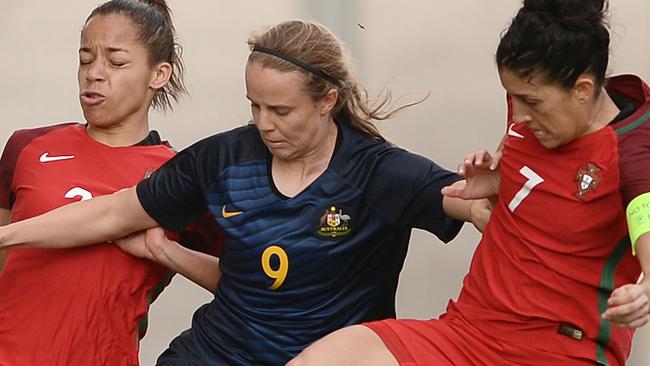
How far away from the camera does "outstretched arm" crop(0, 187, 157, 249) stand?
110 inches

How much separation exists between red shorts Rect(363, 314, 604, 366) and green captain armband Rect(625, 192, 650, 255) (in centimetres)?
29

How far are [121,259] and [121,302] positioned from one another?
0.09m

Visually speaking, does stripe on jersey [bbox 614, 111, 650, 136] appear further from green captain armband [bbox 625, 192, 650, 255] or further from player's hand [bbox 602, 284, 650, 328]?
player's hand [bbox 602, 284, 650, 328]

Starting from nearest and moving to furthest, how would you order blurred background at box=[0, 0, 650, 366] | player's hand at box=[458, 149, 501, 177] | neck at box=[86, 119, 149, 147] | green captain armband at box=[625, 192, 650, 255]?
green captain armband at box=[625, 192, 650, 255] < player's hand at box=[458, 149, 501, 177] < neck at box=[86, 119, 149, 147] < blurred background at box=[0, 0, 650, 366]

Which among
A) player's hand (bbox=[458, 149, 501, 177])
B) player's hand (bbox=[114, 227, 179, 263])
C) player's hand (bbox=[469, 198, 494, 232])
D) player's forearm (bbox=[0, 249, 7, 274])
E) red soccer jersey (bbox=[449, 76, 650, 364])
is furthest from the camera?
player's forearm (bbox=[0, 249, 7, 274])

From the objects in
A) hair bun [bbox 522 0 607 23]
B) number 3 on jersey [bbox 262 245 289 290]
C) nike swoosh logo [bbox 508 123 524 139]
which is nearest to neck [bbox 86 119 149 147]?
number 3 on jersey [bbox 262 245 289 290]

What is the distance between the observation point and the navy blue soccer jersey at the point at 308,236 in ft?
8.87

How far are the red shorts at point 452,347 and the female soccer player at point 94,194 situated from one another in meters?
0.58

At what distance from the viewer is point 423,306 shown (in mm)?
3648

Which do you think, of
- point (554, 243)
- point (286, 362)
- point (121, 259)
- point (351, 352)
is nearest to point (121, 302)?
point (121, 259)

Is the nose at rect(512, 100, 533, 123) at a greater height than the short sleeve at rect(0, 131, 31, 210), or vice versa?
the nose at rect(512, 100, 533, 123)

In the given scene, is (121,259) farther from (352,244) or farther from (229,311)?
(352,244)

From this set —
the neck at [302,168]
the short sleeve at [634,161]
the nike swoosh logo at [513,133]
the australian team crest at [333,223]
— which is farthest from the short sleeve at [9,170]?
the short sleeve at [634,161]

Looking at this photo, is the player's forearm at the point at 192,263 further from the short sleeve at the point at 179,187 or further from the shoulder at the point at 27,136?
the shoulder at the point at 27,136
